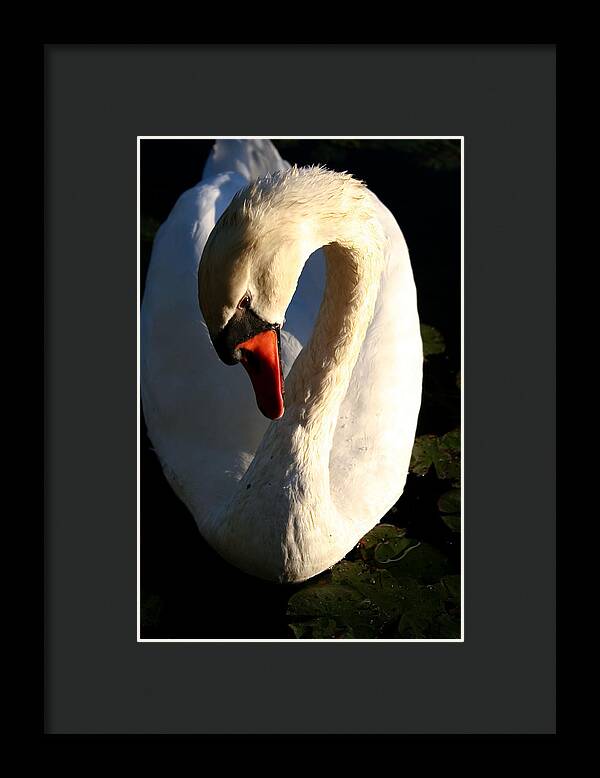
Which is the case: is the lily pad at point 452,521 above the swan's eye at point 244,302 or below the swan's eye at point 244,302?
below

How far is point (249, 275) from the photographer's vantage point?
6.90ft

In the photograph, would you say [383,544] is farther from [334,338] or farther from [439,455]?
[334,338]

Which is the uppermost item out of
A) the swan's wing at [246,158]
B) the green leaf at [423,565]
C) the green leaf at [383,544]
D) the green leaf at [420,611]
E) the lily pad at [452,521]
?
the swan's wing at [246,158]

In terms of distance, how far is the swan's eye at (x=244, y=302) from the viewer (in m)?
2.14

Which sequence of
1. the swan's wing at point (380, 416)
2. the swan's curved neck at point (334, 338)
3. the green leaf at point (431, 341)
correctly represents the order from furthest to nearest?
the green leaf at point (431, 341) < the swan's wing at point (380, 416) < the swan's curved neck at point (334, 338)

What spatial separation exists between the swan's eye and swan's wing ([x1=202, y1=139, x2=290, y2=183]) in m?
2.12

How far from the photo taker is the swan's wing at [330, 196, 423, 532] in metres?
3.08

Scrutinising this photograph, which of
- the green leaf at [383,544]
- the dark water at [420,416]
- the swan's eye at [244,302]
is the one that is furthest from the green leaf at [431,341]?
the swan's eye at [244,302]

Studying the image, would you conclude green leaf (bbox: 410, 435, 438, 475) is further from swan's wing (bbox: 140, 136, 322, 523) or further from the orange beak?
the orange beak

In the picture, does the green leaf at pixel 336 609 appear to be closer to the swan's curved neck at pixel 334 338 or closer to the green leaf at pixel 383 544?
the green leaf at pixel 383 544

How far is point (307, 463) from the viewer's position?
2781mm

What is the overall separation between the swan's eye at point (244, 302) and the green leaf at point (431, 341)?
6.58 feet
